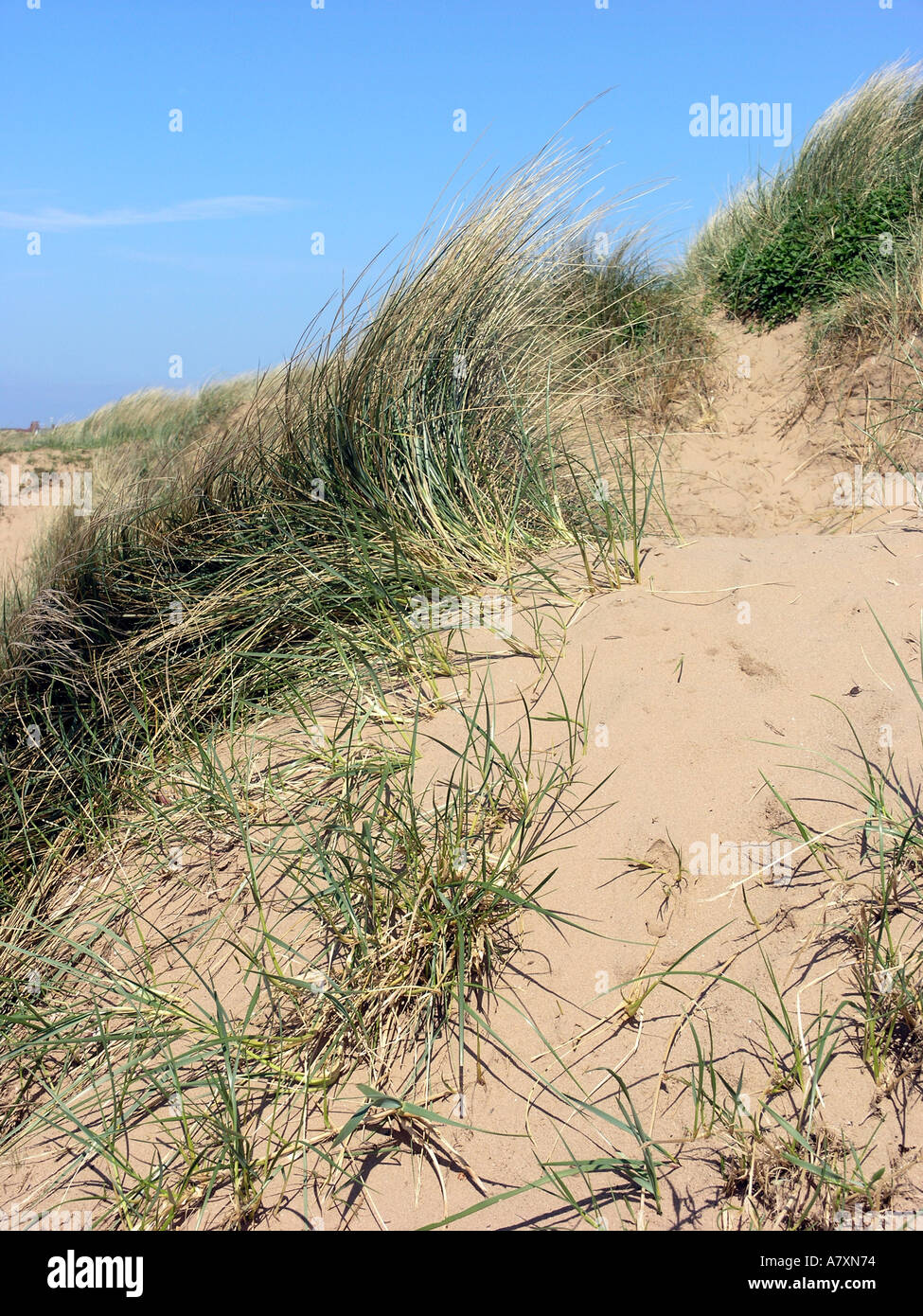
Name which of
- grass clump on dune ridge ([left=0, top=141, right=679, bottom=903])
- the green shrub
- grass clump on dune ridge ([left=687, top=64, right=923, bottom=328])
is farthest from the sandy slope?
the green shrub

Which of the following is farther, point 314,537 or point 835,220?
point 835,220

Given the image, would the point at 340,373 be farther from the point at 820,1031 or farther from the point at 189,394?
the point at 189,394

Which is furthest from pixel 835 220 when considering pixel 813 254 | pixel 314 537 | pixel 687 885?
pixel 687 885

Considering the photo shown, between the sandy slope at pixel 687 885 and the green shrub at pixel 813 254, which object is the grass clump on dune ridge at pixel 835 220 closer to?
the green shrub at pixel 813 254

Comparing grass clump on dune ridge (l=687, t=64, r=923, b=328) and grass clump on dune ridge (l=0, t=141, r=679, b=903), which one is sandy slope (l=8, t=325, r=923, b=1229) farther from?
grass clump on dune ridge (l=687, t=64, r=923, b=328)

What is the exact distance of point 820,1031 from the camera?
1616 millimetres

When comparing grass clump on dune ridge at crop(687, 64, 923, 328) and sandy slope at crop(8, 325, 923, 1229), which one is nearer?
sandy slope at crop(8, 325, 923, 1229)

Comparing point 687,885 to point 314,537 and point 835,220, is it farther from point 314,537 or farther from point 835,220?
point 835,220

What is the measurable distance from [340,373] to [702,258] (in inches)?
198

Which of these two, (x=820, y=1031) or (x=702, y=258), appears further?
(x=702, y=258)

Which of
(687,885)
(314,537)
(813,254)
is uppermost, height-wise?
(813,254)

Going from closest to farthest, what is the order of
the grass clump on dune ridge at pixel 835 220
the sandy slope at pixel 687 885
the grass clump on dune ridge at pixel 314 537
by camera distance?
the sandy slope at pixel 687 885
the grass clump on dune ridge at pixel 314 537
the grass clump on dune ridge at pixel 835 220

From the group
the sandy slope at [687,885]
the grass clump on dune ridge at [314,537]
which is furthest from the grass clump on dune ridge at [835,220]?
the sandy slope at [687,885]
